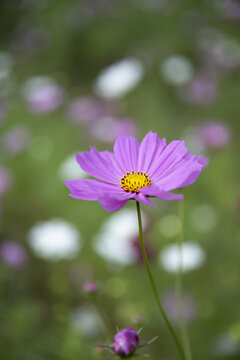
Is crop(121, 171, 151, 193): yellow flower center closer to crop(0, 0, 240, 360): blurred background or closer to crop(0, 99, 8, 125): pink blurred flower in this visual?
crop(0, 0, 240, 360): blurred background

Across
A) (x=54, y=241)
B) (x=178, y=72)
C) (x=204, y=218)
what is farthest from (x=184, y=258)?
(x=178, y=72)

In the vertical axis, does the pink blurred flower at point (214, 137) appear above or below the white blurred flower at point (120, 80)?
below

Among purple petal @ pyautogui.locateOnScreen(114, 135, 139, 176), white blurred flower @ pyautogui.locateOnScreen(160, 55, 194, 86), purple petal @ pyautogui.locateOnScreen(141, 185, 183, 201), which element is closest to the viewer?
A: purple petal @ pyautogui.locateOnScreen(141, 185, 183, 201)

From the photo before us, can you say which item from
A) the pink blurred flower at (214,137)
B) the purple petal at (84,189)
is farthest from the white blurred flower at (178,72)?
the purple petal at (84,189)

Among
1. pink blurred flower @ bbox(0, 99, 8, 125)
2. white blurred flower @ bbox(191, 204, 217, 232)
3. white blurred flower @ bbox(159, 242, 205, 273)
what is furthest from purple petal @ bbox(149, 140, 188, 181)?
pink blurred flower @ bbox(0, 99, 8, 125)

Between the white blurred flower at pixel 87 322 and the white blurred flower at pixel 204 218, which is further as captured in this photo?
the white blurred flower at pixel 204 218

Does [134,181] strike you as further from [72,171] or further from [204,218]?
[72,171]

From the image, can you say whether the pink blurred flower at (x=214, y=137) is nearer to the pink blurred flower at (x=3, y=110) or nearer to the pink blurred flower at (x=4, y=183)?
the pink blurred flower at (x=4, y=183)
